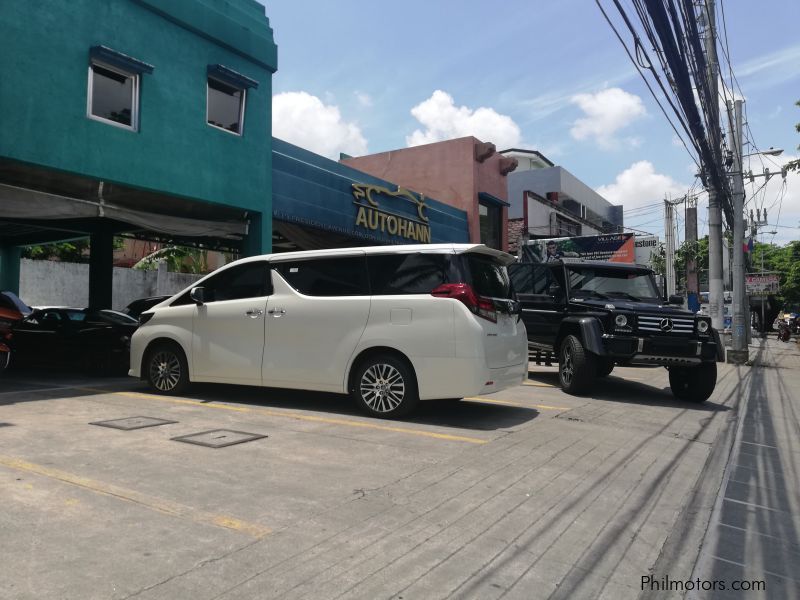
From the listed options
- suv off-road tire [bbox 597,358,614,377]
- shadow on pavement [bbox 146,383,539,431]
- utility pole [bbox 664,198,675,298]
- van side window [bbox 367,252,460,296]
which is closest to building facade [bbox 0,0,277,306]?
shadow on pavement [bbox 146,383,539,431]

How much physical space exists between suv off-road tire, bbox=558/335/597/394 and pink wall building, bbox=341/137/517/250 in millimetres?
14476

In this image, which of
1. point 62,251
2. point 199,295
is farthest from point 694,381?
point 62,251

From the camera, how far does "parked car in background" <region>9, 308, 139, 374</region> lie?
429 inches

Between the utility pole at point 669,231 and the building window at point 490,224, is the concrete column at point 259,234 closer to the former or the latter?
the building window at point 490,224

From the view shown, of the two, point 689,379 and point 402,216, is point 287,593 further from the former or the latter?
point 402,216

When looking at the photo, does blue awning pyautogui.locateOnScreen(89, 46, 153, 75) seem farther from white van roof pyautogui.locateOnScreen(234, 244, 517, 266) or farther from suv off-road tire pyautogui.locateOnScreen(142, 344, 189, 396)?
suv off-road tire pyautogui.locateOnScreen(142, 344, 189, 396)

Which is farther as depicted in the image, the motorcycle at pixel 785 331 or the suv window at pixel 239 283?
the motorcycle at pixel 785 331

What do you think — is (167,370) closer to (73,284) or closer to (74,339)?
(74,339)

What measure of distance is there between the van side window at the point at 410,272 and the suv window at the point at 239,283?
5.04 ft

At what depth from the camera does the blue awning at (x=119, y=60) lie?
10109mm

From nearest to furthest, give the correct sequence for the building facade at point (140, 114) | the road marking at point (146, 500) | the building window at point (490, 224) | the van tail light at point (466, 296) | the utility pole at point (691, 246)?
the road marking at point (146, 500), the van tail light at point (466, 296), the building facade at point (140, 114), the building window at point (490, 224), the utility pole at point (691, 246)

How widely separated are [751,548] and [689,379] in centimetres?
646

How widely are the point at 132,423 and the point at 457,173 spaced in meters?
19.3

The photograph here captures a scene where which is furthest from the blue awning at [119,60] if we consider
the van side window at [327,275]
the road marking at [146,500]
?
the road marking at [146,500]
